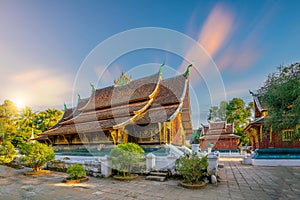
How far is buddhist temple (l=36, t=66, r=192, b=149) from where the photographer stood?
11203mm

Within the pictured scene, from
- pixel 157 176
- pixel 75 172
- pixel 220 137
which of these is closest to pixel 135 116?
pixel 157 176

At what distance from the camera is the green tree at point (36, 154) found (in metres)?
8.79

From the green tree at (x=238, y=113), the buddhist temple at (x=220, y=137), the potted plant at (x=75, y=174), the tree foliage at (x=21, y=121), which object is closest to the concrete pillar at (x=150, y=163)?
the potted plant at (x=75, y=174)

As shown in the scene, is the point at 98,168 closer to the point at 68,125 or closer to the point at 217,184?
the point at 217,184

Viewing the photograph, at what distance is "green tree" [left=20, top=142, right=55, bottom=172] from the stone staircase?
543 cm

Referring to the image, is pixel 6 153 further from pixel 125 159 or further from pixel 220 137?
pixel 220 137

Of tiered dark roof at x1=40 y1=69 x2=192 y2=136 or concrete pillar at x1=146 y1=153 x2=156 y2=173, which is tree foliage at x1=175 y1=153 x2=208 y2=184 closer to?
concrete pillar at x1=146 y1=153 x2=156 y2=173

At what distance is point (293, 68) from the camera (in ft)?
20.6

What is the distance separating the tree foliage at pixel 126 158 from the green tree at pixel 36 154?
12.7ft

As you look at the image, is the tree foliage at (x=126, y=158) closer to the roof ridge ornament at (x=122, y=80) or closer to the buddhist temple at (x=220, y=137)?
the roof ridge ornament at (x=122, y=80)

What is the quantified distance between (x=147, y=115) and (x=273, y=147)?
8600 millimetres

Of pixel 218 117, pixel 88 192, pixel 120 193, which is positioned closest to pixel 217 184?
pixel 120 193

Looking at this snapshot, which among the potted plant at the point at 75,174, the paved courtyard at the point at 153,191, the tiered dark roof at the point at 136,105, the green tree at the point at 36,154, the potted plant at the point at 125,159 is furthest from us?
the tiered dark roof at the point at 136,105

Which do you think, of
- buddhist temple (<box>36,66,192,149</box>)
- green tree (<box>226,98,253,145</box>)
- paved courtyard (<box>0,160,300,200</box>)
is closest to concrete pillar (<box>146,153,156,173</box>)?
paved courtyard (<box>0,160,300,200</box>)
